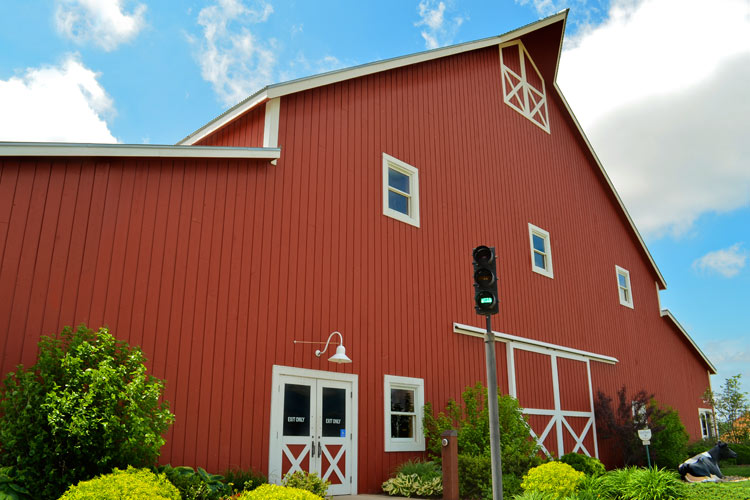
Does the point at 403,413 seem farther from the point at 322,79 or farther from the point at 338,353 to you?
the point at 322,79

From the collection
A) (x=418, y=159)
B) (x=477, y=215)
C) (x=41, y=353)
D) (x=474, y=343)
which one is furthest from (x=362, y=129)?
(x=41, y=353)

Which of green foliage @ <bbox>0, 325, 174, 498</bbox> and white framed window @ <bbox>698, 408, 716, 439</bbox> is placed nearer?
green foliage @ <bbox>0, 325, 174, 498</bbox>

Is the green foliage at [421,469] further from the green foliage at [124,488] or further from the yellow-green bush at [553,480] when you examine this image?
the green foliage at [124,488]

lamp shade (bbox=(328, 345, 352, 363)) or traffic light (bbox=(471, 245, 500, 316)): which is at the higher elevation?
traffic light (bbox=(471, 245, 500, 316))

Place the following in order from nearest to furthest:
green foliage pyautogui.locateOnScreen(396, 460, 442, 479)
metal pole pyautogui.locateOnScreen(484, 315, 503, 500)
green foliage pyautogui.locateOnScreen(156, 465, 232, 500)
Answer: metal pole pyautogui.locateOnScreen(484, 315, 503, 500)
green foliage pyautogui.locateOnScreen(156, 465, 232, 500)
green foliage pyautogui.locateOnScreen(396, 460, 442, 479)

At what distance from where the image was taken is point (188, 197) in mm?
10648

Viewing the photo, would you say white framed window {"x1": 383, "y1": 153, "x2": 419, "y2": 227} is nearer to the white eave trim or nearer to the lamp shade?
the white eave trim

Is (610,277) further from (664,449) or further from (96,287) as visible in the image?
(96,287)

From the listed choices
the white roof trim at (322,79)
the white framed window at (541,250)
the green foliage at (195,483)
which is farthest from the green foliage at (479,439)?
the white roof trim at (322,79)

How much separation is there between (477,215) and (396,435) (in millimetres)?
6293

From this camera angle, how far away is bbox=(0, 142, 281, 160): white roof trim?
29.5ft

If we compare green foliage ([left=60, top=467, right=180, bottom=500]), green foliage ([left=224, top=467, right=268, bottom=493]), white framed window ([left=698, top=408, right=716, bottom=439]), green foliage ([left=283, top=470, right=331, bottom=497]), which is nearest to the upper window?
green foliage ([left=283, top=470, right=331, bottom=497])

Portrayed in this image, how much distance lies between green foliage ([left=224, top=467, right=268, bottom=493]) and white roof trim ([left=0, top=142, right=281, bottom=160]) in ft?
16.8

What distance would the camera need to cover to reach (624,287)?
2328 centimetres
